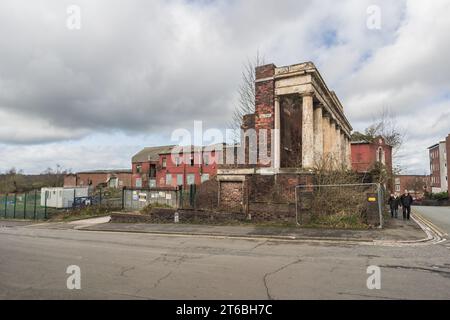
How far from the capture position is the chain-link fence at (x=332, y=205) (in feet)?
46.4

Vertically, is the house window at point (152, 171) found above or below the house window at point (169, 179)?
above

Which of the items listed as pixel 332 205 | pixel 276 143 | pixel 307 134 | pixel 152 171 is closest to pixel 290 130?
pixel 307 134

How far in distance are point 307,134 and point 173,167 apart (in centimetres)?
4020

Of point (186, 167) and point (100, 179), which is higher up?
point (186, 167)

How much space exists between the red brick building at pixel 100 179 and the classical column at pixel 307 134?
52.7m

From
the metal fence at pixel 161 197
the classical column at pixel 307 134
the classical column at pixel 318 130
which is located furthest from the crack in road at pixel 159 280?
the classical column at pixel 318 130

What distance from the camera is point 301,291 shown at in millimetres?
5543

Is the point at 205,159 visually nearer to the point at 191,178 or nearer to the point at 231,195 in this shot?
the point at 191,178

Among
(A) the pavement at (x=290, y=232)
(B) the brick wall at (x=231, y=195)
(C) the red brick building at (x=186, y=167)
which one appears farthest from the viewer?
(C) the red brick building at (x=186, y=167)

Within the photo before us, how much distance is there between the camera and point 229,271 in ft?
23.2

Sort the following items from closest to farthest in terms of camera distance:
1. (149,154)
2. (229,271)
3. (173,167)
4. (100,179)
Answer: (229,271) < (173,167) < (149,154) < (100,179)

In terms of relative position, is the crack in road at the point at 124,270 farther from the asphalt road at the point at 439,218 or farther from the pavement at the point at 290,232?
the asphalt road at the point at 439,218
